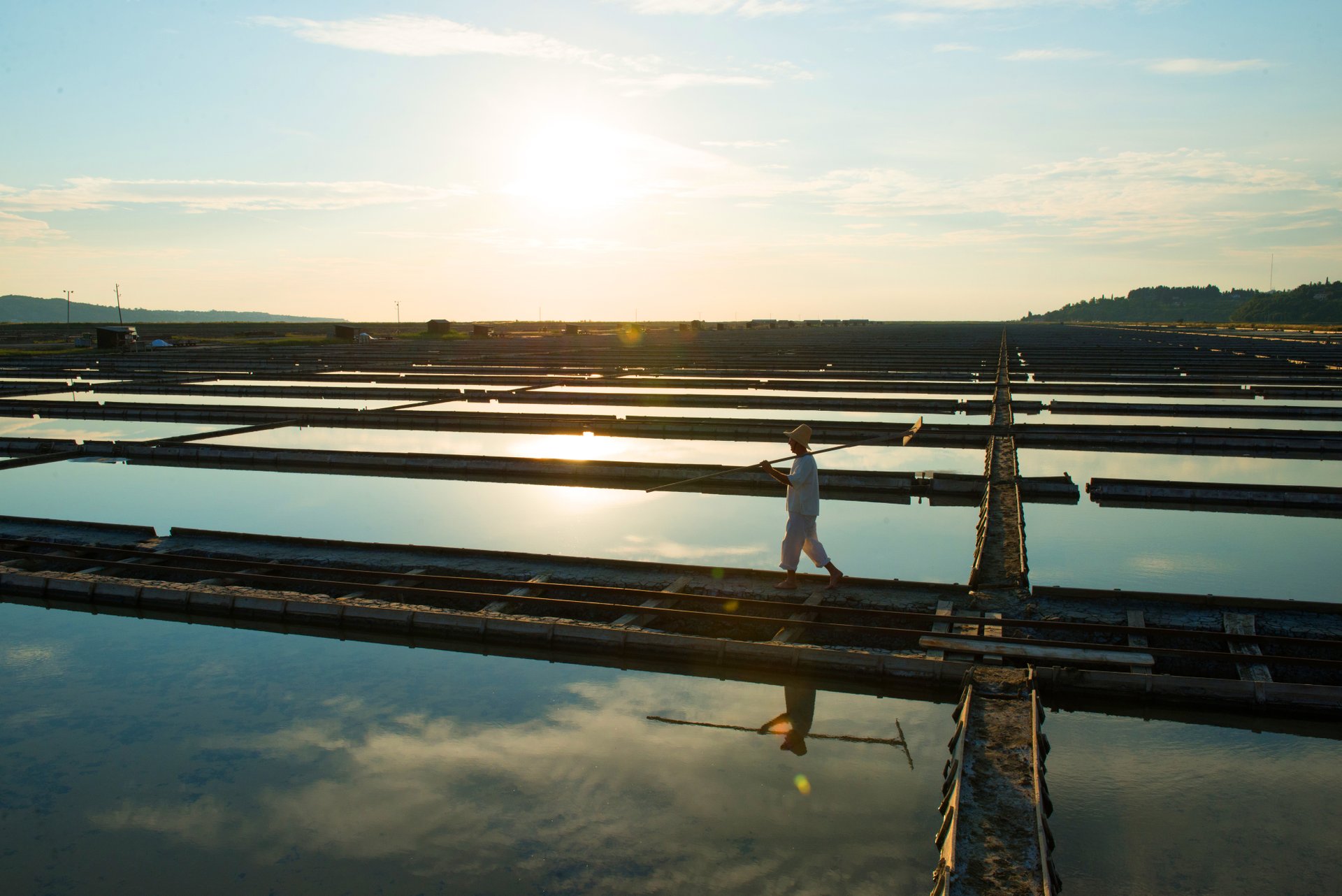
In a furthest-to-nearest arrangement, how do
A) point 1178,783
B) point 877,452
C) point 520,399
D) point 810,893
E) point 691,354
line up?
point 691,354
point 520,399
point 877,452
point 1178,783
point 810,893

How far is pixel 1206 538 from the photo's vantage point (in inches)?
581

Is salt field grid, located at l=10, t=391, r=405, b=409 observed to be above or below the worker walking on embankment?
above

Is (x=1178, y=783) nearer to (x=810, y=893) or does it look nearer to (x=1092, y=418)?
(x=810, y=893)

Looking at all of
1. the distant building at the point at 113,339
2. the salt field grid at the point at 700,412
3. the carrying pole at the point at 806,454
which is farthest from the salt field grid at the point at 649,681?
the distant building at the point at 113,339

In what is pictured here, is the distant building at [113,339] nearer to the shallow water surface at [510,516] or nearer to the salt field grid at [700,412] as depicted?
the salt field grid at [700,412]

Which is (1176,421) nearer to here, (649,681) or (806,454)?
(806,454)

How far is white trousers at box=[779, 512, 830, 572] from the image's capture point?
10.6 m

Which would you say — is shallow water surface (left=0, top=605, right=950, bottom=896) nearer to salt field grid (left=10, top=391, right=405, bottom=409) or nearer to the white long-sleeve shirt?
the white long-sleeve shirt

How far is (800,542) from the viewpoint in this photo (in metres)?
10.8

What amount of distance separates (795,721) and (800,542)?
9.80 feet

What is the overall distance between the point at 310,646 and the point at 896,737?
5970 mm

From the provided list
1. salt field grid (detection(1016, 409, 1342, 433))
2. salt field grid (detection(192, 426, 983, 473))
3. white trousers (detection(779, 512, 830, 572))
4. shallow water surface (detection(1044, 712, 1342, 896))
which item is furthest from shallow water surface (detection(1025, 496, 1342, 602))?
salt field grid (detection(1016, 409, 1342, 433))

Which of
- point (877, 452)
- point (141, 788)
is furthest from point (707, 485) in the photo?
point (141, 788)

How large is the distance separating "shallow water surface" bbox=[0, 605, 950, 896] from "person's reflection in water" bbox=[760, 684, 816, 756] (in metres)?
0.07
